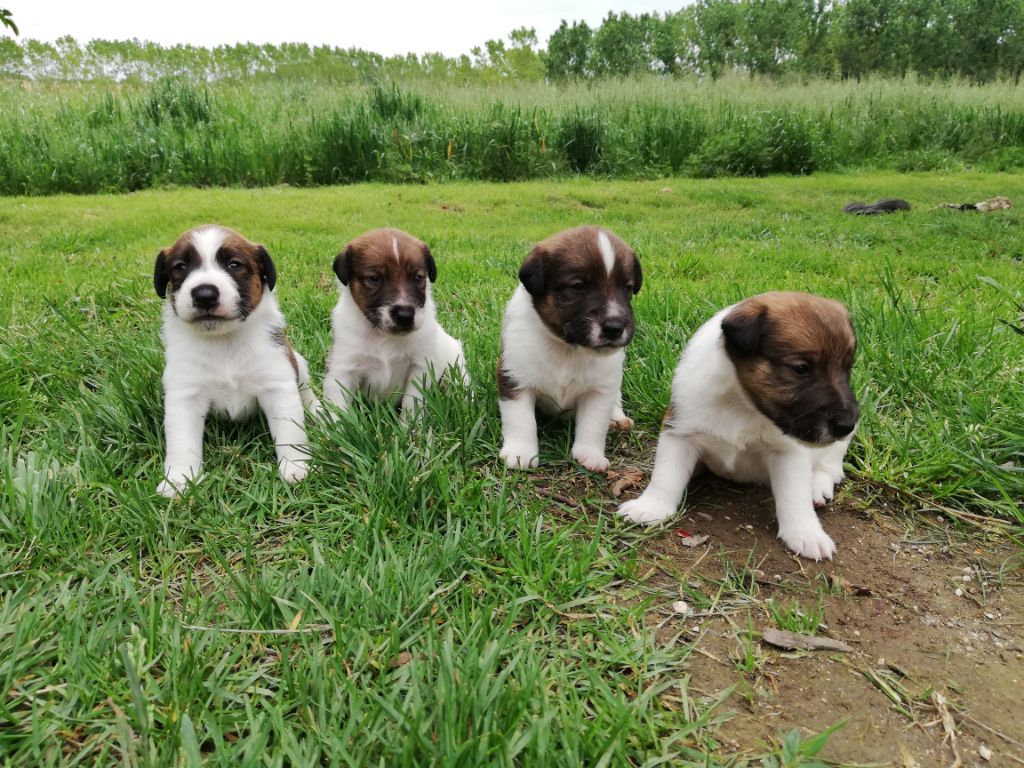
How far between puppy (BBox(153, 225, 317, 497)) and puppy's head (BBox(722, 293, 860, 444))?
2197 millimetres

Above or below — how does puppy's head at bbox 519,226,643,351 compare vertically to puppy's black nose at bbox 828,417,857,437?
above

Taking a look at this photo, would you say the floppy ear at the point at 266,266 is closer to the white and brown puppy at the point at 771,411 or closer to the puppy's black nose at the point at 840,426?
the white and brown puppy at the point at 771,411

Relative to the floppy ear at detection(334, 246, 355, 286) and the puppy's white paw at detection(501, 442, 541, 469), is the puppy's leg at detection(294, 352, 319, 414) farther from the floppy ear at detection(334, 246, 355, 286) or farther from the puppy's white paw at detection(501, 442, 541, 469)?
the puppy's white paw at detection(501, 442, 541, 469)

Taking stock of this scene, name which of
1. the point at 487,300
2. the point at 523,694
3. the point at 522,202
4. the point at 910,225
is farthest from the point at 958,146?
the point at 523,694

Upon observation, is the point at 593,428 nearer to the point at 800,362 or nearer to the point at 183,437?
the point at 800,362

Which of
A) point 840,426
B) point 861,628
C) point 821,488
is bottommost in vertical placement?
point 861,628

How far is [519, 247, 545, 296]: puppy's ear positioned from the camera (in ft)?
11.5

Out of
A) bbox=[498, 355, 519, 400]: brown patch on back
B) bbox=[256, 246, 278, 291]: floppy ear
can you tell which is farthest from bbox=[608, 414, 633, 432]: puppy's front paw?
bbox=[256, 246, 278, 291]: floppy ear

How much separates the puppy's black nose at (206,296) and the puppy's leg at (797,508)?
2798 millimetres

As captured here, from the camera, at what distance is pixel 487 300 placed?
5.95 meters

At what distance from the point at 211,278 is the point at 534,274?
163 cm

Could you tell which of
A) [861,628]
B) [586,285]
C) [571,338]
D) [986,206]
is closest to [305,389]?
[571,338]

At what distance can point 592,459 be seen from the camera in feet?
11.9

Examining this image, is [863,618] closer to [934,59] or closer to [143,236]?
[143,236]
